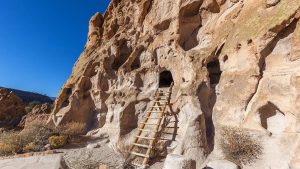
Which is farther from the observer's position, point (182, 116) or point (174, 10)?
point (174, 10)

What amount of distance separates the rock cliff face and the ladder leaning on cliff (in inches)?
20.5

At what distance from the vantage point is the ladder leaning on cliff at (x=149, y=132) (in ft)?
24.1

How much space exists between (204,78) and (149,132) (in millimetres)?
3016

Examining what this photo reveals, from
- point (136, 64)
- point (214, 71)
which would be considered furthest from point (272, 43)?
point (136, 64)

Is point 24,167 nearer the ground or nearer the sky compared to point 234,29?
nearer the ground

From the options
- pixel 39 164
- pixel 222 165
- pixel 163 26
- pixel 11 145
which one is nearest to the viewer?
pixel 222 165

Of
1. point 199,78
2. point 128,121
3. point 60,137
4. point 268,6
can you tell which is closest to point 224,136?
point 199,78

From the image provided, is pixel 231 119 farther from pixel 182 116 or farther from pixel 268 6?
pixel 268 6

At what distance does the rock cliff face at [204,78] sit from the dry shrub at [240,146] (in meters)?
0.03

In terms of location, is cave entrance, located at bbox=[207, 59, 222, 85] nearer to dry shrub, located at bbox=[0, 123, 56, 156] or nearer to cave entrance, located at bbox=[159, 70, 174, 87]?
cave entrance, located at bbox=[159, 70, 174, 87]

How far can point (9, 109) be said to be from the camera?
20.9m

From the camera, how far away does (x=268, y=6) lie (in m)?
6.62

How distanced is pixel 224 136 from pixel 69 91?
10721 mm

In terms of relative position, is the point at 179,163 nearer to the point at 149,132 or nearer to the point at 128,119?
the point at 149,132
